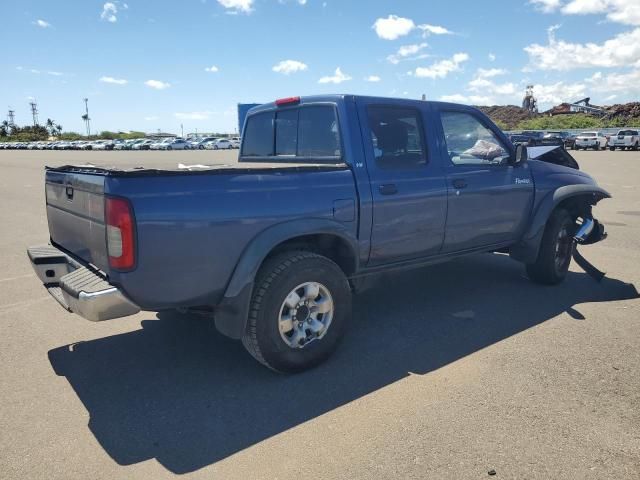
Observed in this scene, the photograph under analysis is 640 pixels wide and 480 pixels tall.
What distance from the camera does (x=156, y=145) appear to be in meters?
60.4

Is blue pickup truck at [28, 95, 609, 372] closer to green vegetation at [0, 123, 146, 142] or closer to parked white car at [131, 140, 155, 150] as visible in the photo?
parked white car at [131, 140, 155, 150]

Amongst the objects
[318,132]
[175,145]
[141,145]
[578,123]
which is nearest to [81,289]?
[318,132]

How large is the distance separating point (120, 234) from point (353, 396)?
5.81 feet

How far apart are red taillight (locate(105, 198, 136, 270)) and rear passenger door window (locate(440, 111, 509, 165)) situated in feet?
9.52

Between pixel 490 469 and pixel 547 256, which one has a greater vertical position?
pixel 547 256

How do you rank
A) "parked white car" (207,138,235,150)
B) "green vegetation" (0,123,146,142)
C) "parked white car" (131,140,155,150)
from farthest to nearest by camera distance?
"green vegetation" (0,123,146,142)
"parked white car" (131,140,155,150)
"parked white car" (207,138,235,150)

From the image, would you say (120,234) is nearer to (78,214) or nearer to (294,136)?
(78,214)

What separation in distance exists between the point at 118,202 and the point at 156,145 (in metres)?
61.5

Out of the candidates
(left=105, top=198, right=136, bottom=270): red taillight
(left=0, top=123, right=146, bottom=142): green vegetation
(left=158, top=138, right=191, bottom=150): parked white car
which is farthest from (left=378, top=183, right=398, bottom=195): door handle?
(left=0, top=123, right=146, bottom=142): green vegetation

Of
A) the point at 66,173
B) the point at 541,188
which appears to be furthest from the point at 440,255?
the point at 66,173

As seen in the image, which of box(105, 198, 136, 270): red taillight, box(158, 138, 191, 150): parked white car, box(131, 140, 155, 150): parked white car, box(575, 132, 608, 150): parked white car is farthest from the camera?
box(131, 140, 155, 150): parked white car

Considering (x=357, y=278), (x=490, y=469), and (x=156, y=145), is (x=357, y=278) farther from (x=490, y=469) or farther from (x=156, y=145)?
(x=156, y=145)

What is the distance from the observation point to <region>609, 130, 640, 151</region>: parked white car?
37.0 meters

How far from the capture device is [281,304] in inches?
133
